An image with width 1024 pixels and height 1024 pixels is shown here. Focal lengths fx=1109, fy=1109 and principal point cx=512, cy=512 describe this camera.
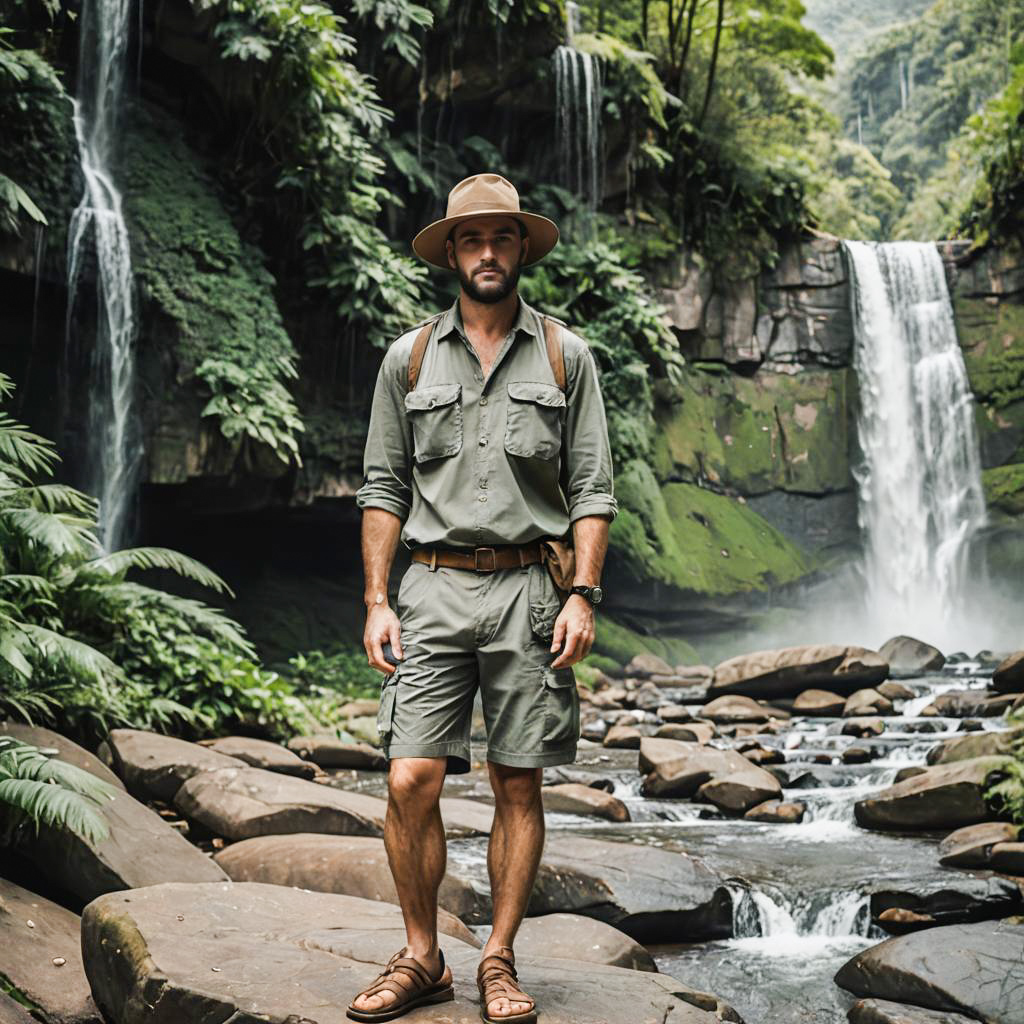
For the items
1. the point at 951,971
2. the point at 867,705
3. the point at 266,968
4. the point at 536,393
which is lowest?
the point at 867,705

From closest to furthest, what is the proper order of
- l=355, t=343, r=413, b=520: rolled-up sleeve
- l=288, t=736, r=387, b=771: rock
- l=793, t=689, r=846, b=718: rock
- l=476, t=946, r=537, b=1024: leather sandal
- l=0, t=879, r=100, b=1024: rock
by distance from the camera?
l=476, t=946, r=537, b=1024: leather sandal → l=355, t=343, r=413, b=520: rolled-up sleeve → l=0, t=879, r=100, b=1024: rock → l=288, t=736, r=387, b=771: rock → l=793, t=689, r=846, b=718: rock

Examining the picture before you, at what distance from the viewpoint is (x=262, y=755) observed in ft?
27.8

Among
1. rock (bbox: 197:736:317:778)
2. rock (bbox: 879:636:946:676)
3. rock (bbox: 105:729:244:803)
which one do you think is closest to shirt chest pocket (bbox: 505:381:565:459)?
rock (bbox: 105:729:244:803)

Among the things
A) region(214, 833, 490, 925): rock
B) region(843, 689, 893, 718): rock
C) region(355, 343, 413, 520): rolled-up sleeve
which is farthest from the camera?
region(843, 689, 893, 718): rock

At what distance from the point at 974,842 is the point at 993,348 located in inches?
665

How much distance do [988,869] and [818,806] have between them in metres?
2.00

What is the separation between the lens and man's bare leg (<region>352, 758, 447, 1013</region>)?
322 cm

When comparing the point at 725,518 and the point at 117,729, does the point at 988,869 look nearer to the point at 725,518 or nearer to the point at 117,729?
the point at 117,729

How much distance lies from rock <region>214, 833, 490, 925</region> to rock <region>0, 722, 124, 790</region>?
89 cm

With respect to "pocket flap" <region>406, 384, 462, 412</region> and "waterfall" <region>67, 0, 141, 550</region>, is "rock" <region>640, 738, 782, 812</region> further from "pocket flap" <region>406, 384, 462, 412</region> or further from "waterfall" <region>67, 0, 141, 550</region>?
"pocket flap" <region>406, 384, 462, 412</region>

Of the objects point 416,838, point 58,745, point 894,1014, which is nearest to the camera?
point 416,838

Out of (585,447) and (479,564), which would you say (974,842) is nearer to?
(585,447)

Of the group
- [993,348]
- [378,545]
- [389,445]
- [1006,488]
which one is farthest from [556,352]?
[993,348]

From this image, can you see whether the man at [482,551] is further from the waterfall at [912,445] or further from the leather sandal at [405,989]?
the waterfall at [912,445]
